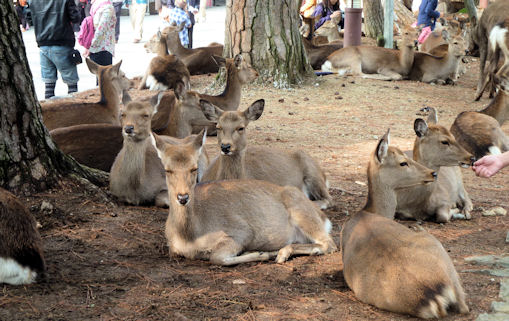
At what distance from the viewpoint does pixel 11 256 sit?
14.0 feet

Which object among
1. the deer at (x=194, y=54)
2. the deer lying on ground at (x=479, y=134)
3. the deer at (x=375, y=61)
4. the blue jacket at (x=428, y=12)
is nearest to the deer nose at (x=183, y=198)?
the deer lying on ground at (x=479, y=134)

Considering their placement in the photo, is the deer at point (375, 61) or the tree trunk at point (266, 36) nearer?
the tree trunk at point (266, 36)

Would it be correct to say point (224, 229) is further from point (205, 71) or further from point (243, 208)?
point (205, 71)

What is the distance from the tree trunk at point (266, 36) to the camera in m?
12.8

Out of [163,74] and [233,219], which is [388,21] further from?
[233,219]

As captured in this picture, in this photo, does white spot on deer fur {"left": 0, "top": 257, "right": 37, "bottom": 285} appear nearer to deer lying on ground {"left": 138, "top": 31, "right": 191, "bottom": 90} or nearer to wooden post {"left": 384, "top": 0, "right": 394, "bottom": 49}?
deer lying on ground {"left": 138, "top": 31, "right": 191, "bottom": 90}

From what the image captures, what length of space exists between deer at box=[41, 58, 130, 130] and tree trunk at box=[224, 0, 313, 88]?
10.0 ft

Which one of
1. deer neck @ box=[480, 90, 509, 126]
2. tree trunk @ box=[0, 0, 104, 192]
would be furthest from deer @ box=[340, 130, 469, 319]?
deer neck @ box=[480, 90, 509, 126]

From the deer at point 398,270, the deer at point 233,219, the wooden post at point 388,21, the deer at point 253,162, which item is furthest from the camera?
the wooden post at point 388,21

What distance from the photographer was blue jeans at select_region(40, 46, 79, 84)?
37.8 feet

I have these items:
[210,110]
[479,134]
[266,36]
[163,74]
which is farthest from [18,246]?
[163,74]

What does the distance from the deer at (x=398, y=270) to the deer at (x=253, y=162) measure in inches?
70.2

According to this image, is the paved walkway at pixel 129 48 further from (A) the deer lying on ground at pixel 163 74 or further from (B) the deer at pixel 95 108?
(B) the deer at pixel 95 108

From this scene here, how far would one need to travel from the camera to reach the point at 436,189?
6.65m
